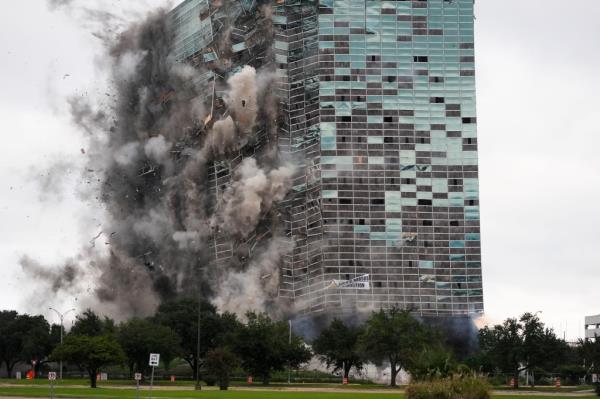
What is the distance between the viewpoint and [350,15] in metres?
197

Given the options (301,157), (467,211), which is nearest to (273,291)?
(301,157)

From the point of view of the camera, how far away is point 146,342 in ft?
482

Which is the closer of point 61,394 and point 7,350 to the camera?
point 61,394

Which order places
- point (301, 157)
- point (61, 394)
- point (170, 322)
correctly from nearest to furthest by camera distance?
point (61, 394) < point (170, 322) < point (301, 157)

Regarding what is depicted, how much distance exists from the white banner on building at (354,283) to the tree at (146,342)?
138ft

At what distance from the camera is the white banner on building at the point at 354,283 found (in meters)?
187

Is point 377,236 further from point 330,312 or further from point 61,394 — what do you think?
point 61,394

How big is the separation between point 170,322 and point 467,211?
62.5 meters

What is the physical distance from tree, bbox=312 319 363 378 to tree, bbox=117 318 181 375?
74.6 feet

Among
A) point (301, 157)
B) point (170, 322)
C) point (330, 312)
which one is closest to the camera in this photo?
point (170, 322)

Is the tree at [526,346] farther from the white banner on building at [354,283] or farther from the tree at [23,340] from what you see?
the tree at [23,340]

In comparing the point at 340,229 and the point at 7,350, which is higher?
the point at 340,229

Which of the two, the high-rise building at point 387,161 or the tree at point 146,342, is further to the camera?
the high-rise building at point 387,161

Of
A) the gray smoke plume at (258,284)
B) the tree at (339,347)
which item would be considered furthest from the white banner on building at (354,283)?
the tree at (339,347)
